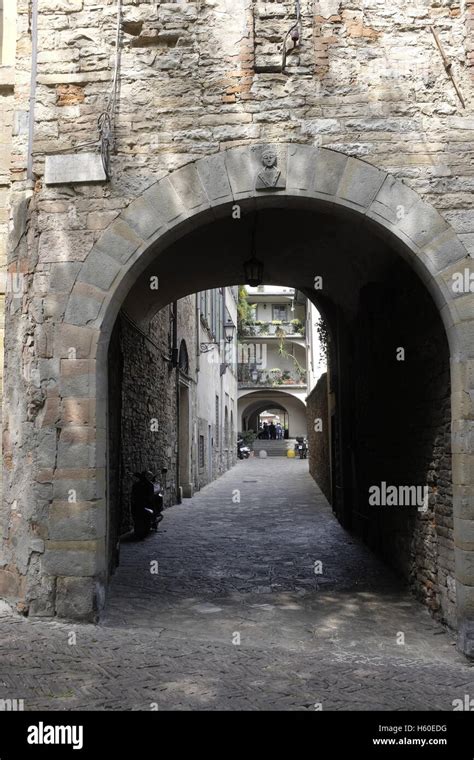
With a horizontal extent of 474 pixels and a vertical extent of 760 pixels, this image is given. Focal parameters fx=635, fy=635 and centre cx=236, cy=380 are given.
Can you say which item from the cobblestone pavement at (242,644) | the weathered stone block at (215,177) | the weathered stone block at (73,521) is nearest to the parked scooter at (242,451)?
the cobblestone pavement at (242,644)

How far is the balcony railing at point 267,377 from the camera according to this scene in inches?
1437

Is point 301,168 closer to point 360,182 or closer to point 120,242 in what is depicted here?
point 360,182

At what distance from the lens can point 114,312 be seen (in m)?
5.11

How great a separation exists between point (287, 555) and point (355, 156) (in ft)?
15.1

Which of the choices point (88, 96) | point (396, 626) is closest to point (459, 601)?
point (396, 626)

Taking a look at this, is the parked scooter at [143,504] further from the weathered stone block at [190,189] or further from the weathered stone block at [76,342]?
the weathered stone block at [190,189]

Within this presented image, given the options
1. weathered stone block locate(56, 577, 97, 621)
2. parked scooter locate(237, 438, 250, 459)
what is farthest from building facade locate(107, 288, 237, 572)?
parked scooter locate(237, 438, 250, 459)

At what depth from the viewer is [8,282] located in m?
5.24

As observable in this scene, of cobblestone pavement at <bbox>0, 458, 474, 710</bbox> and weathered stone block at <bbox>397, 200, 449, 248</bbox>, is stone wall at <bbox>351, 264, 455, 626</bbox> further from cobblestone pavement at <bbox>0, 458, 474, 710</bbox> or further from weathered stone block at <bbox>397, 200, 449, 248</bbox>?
weathered stone block at <bbox>397, 200, 449, 248</bbox>

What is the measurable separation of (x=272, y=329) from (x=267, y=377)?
9.24ft

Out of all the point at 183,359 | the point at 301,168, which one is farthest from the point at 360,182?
the point at 183,359

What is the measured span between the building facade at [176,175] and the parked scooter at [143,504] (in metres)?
3.68

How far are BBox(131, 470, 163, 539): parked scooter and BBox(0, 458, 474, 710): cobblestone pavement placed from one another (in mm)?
1186

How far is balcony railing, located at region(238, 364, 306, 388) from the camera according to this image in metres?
36.5
